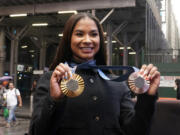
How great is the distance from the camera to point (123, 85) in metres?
1.54

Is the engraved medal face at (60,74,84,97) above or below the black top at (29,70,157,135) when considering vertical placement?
above

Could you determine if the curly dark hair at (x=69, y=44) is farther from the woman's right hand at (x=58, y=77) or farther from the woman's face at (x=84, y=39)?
the woman's right hand at (x=58, y=77)

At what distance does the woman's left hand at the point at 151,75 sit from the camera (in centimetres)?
113

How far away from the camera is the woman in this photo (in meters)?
1.20

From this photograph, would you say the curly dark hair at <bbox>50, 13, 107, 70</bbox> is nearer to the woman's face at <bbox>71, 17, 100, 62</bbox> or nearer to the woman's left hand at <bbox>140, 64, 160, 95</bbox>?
the woman's face at <bbox>71, 17, 100, 62</bbox>

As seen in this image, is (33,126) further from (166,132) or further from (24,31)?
(24,31)

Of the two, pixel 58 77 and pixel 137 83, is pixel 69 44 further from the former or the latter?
pixel 137 83

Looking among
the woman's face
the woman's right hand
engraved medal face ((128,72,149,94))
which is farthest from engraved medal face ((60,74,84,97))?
the woman's face

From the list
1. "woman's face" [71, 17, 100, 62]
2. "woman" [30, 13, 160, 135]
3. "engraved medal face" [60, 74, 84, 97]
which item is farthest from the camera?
"woman's face" [71, 17, 100, 62]

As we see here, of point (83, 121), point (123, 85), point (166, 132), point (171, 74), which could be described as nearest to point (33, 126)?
point (83, 121)

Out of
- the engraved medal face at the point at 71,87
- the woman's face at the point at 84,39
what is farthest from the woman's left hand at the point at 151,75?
the woman's face at the point at 84,39

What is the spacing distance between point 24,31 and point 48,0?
21.8 feet

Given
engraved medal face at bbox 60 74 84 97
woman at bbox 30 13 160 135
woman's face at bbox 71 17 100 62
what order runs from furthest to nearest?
woman's face at bbox 71 17 100 62 < woman at bbox 30 13 160 135 < engraved medal face at bbox 60 74 84 97

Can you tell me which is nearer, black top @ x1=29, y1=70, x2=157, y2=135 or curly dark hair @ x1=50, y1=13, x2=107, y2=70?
black top @ x1=29, y1=70, x2=157, y2=135
